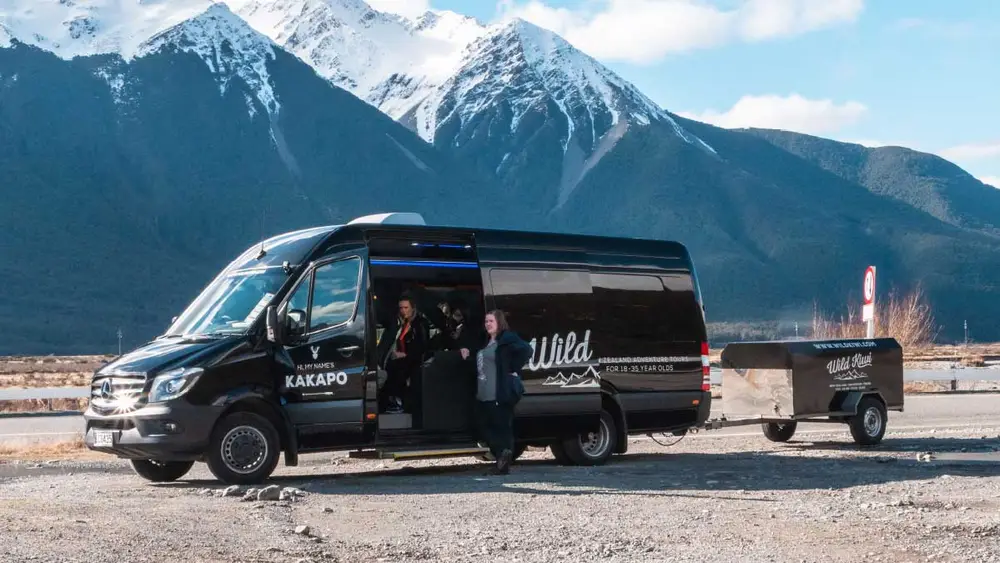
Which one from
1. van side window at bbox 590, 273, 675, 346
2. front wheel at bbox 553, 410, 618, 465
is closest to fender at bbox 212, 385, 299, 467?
front wheel at bbox 553, 410, 618, 465

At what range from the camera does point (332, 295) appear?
14250mm

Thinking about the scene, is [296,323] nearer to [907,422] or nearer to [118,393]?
[118,393]

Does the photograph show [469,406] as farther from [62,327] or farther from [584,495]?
[62,327]

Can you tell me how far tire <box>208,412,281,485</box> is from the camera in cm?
1338

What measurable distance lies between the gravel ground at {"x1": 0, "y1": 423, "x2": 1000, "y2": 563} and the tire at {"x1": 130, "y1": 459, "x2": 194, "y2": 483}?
175 millimetres

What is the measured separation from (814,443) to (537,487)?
731cm

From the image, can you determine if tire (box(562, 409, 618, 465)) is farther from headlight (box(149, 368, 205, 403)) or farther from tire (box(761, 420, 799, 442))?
headlight (box(149, 368, 205, 403))

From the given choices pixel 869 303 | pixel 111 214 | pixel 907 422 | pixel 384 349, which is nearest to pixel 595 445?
pixel 384 349

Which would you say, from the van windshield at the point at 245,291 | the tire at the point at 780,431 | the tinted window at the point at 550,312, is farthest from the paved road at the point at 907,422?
the van windshield at the point at 245,291

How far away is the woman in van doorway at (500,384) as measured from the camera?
14.6 m

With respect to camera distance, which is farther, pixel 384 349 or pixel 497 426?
pixel 384 349

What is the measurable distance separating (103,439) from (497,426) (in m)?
4.01

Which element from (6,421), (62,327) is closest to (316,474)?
(6,421)

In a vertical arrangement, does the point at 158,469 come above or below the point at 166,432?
below
